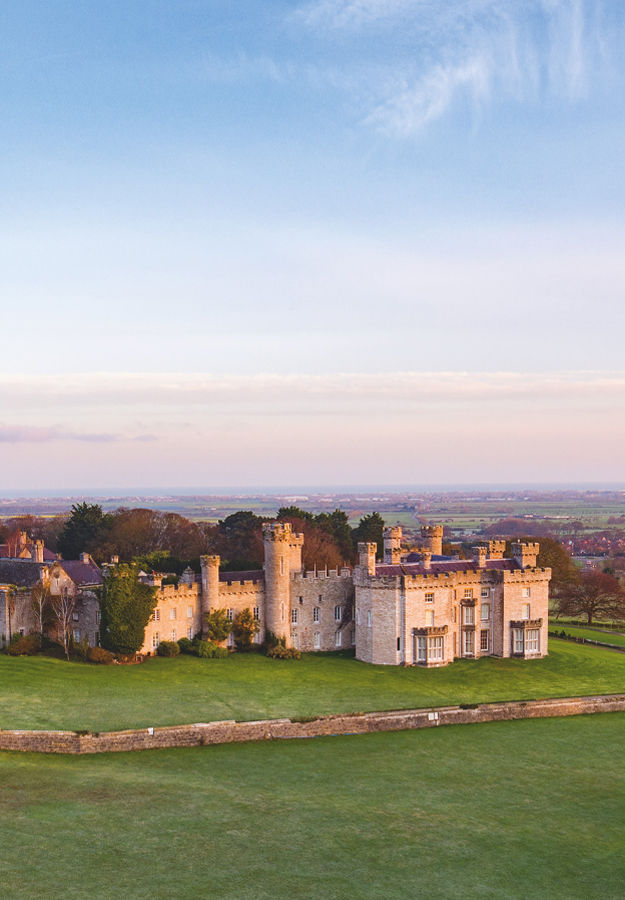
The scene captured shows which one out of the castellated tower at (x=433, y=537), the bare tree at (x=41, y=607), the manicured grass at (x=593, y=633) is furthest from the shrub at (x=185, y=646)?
the manicured grass at (x=593, y=633)

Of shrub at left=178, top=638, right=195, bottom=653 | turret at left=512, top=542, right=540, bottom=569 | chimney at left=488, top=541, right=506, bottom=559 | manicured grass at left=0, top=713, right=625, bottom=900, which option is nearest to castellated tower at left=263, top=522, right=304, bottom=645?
shrub at left=178, top=638, right=195, bottom=653

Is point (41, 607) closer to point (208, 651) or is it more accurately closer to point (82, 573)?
point (82, 573)

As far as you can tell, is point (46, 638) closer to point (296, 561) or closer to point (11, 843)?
point (296, 561)

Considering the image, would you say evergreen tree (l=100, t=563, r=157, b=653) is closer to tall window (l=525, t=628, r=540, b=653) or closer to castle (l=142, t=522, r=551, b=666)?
castle (l=142, t=522, r=551, b=666)

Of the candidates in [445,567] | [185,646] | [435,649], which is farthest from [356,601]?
[185,646]

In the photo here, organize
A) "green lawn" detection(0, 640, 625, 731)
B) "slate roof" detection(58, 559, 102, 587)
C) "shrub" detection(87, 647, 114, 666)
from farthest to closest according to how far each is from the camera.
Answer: "slate roof" detection(58, 559, 102, 587)
"shrub" detection(87, 647, 114, 666)
"green lawn" detection(0, 640, 625, 731)

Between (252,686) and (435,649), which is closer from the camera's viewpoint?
(252,686)
